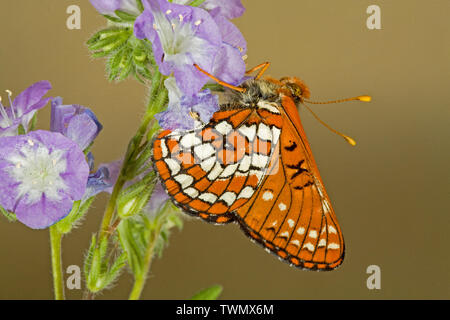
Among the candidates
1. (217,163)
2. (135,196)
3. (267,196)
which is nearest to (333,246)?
(267,196)

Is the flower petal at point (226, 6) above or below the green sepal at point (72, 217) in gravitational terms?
above

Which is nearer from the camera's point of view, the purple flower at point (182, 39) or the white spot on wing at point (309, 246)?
the purple flower at point (182, 39)

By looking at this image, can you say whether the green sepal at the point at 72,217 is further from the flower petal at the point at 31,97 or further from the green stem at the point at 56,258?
the flower petal at the point at 31,97

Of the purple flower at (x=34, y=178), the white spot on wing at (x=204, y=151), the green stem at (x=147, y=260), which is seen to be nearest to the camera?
the purple flower at (x=34, y=178)

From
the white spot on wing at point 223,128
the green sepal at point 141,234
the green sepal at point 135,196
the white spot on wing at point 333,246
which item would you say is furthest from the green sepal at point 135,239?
the white spot on wing at point 333,246

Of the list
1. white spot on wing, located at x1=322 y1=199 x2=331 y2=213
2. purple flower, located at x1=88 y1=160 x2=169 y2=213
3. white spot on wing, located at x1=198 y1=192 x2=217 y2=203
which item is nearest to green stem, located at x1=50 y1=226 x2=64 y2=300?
purple flower, located at x1=88 y1=160 x2=169 y2=213

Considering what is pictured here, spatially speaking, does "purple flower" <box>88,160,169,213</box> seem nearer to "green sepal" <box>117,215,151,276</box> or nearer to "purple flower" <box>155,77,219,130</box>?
"green sepal" <box>117,215,151,276</box>
